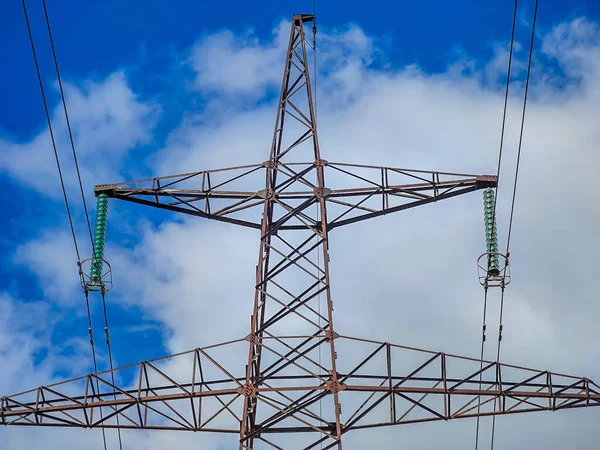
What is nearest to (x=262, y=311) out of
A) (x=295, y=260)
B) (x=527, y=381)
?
(x=295, y=260)

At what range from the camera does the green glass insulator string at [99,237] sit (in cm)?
3884

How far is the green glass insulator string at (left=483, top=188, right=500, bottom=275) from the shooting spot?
3878 centimetres

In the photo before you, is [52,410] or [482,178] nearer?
[52,410]

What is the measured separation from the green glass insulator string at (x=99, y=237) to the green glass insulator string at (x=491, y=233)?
1248 centimetres

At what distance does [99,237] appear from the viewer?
3944 cm

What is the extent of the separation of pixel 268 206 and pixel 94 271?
5.97 metres

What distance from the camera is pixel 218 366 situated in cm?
3647

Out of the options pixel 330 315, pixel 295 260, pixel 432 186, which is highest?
pixel 432 186

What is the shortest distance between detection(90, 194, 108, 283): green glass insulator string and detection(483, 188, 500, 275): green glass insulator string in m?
12.5

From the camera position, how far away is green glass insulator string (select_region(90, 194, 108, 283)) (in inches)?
1529

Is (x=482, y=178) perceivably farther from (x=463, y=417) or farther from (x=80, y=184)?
(x=80, y=184)

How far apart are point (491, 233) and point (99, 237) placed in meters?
12.7

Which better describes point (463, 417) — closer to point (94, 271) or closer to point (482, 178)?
point (482, 178)

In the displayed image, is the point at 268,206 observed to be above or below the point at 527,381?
above
